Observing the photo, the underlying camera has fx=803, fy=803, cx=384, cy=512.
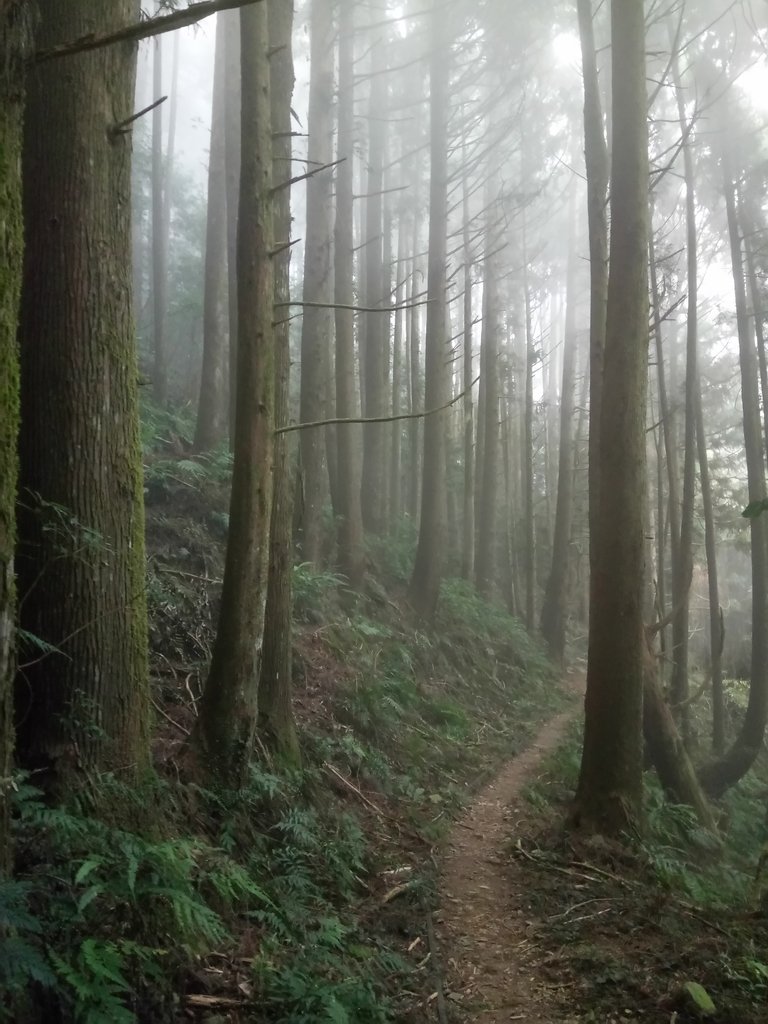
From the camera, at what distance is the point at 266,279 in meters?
6.55

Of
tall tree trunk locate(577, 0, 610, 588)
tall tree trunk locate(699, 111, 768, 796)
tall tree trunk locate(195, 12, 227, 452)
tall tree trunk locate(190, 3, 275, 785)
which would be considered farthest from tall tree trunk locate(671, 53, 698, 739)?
tall tree trunk locate(190, 3, 275, 785)

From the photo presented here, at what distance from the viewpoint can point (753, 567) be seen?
15.3 m

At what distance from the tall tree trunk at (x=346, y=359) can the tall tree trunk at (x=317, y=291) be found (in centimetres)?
56

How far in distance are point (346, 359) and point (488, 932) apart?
10835 millimetres

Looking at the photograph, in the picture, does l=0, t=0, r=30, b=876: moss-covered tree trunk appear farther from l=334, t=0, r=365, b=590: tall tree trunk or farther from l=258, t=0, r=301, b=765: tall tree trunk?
l=334, t=0, r=365, b=590: tall tree trunk

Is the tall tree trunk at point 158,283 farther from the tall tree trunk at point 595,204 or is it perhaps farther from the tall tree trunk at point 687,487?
the tall tree trunk at point 687,487

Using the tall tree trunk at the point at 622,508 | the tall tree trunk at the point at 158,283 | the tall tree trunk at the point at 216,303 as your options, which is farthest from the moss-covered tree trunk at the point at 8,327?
the tall tree trunk at the point at 158,283

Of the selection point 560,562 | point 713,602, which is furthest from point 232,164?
point 560,562

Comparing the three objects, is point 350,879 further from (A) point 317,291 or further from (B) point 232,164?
(B) point 232,164

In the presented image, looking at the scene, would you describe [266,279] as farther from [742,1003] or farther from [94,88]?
[742,1003]

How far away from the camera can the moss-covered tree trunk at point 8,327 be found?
315 cm

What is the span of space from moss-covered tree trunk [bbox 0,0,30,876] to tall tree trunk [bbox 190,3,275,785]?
2889 millimetres

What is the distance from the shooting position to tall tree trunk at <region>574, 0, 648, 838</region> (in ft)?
25.0

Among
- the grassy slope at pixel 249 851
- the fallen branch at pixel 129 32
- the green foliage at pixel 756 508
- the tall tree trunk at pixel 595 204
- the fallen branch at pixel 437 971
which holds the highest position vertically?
the tall tree trunk at pixel 595 204
